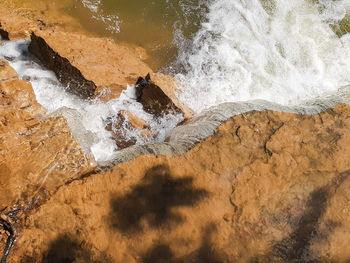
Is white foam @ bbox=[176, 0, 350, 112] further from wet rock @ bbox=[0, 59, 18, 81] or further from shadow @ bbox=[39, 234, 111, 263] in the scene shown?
shadow @ bbox=[39, 234, 111, 263]

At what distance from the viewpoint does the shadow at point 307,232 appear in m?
1.92

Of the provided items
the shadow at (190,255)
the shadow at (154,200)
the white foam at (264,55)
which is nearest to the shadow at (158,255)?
the shadow at (190,255)

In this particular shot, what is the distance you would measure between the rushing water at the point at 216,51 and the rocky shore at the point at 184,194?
1.03m

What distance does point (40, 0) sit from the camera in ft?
13.8

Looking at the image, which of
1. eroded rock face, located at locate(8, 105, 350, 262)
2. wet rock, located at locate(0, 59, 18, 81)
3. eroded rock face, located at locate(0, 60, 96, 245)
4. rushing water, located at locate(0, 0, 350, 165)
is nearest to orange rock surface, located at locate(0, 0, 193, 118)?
rushing water, located at locate(0, 0, 350, 165)

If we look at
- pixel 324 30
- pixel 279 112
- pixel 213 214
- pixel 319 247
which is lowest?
pixel 213 214

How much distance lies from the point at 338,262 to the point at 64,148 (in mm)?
2017

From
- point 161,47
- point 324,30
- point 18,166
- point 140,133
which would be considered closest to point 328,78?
point 324,30

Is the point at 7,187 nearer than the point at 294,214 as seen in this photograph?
Yes

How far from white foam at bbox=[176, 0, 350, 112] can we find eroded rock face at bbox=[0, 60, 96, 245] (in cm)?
182

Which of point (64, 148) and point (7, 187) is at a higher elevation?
point (64, 148)

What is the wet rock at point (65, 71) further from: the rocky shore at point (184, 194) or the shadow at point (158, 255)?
the shadow at point (158, 255)

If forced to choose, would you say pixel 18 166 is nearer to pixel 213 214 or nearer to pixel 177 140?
pixel 177 140

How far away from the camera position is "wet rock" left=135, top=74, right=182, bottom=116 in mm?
3264
